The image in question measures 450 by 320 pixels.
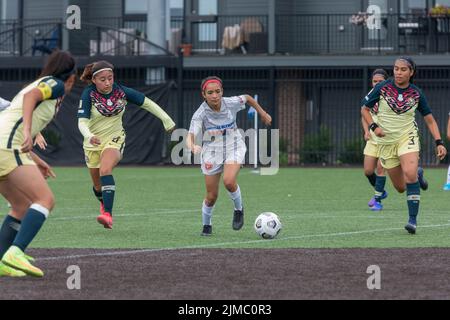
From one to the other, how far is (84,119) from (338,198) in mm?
7147

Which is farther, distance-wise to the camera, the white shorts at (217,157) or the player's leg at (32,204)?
the white shorts at (217,157)

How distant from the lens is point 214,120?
14.3 m

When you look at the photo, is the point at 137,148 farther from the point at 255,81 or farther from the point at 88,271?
the point at 88,271

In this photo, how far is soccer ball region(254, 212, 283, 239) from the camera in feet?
44.1

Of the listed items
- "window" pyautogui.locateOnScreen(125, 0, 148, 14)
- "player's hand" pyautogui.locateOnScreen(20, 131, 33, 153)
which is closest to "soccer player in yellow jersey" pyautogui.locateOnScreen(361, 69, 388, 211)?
"player's hand" pyautogui.locateOnScreen(20, 131, 33, 153)

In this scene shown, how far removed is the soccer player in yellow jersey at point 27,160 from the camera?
378 inches

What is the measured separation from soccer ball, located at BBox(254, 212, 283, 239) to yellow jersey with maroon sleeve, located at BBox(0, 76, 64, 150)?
4063 millimetres

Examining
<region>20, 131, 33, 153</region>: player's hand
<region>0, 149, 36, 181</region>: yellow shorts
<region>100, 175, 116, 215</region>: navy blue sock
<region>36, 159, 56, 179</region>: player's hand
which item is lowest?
<region>100, 175, 116, 215</region>: navy blue sock

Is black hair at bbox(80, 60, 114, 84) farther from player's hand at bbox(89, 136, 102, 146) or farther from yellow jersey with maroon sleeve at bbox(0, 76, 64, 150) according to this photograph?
yellow jersey with maroon sleeve at bbox(0, 76, 64, 150)

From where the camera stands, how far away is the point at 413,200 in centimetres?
1405

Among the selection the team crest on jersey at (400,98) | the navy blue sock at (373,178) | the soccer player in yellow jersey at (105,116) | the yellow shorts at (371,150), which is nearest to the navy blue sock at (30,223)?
the soccer player in yellow jersey at (105,116)

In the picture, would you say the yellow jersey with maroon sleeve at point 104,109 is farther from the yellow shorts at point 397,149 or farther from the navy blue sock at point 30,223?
the navy blue sock at point 30,223

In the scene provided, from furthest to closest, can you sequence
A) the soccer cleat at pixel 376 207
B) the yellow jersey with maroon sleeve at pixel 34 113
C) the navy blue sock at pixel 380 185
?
1. the navy blue sock at pixel 380 185
2. the soccer cleat at pixel 376 207
3. the yellow jersey with maroon sleeve at pixel 34 113

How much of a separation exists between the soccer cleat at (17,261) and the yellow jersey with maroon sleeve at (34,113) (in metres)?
0.87
